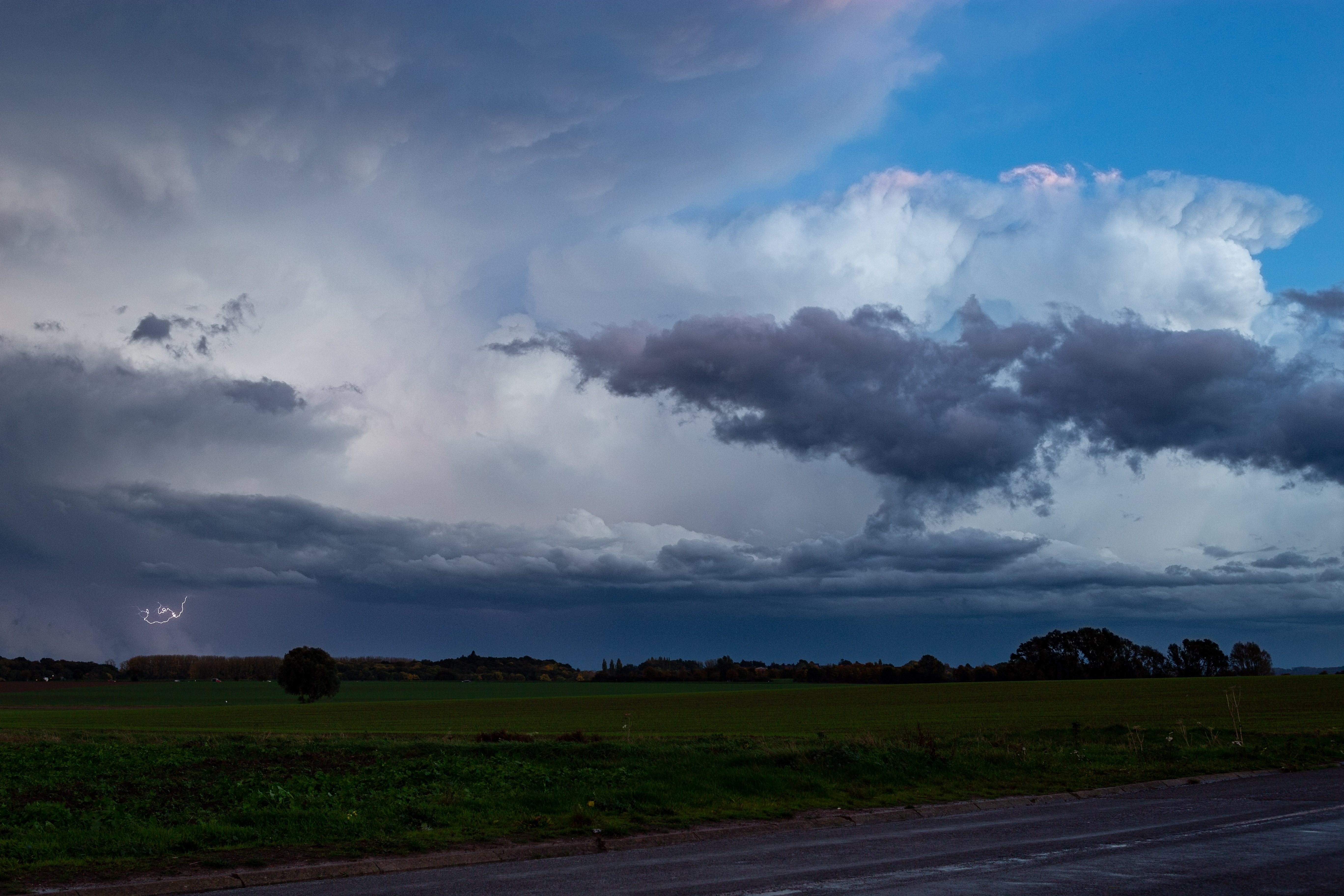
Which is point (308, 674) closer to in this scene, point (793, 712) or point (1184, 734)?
point (793, 712)

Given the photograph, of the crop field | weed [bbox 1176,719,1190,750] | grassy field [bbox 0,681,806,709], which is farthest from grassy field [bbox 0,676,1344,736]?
grassy field [bbox 0,681,806,709]

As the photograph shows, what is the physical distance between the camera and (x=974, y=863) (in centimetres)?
1359

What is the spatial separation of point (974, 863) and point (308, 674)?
13439 centimetres

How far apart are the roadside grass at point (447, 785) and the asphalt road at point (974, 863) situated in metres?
2.10

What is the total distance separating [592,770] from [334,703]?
376 ft

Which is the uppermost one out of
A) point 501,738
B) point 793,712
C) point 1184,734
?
point 1184,734

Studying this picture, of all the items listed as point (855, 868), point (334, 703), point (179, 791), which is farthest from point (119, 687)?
point (855, 868)

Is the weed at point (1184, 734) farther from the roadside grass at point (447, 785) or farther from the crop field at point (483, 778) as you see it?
the crop field at point (483, 778)

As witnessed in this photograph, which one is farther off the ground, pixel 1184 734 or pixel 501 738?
pixel 1184 734

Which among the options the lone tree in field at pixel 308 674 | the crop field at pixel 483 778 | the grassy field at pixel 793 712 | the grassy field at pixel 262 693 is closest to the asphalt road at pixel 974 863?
the crop field at pixel 483 778

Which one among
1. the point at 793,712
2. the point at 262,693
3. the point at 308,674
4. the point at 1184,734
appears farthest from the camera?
the point at 262,693

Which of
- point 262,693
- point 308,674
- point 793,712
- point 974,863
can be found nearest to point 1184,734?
point 974,863

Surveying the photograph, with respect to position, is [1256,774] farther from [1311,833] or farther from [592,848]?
[592,848]

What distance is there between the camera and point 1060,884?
1175 centimetres
